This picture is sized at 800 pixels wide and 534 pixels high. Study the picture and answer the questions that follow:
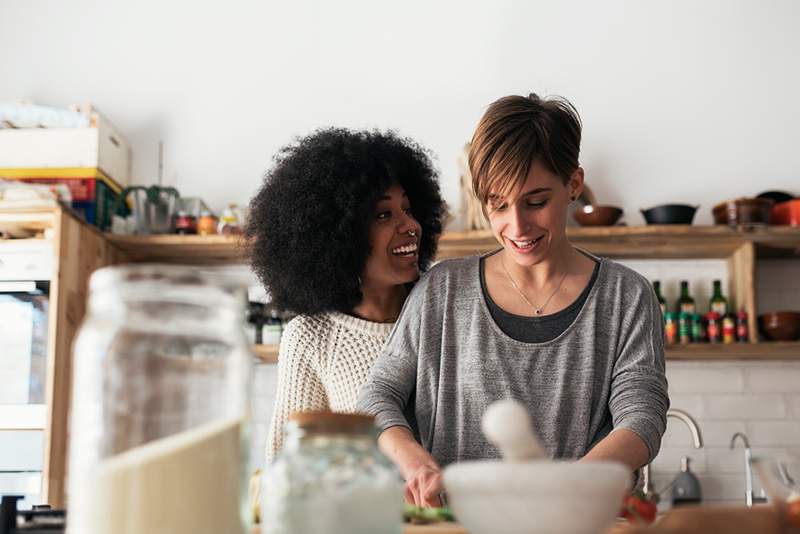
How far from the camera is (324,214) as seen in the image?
2438 mm

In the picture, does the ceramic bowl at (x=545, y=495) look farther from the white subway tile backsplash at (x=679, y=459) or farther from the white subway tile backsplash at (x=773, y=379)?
the white subway tile backsplash at (x=773, y=379)

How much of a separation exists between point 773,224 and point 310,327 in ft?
8.89

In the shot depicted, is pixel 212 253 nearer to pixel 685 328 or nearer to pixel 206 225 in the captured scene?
pixel 206 225

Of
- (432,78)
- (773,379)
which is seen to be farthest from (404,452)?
(432,78)

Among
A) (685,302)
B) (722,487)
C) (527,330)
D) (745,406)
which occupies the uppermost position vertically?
(685,302)

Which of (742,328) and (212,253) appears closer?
(742,328)

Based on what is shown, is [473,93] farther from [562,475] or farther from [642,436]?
[562,475]

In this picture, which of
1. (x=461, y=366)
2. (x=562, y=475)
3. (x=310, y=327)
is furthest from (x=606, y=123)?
(x=562, y=475)

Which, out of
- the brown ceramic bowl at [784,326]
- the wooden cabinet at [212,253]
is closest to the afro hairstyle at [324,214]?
the wooden cabinet at [212,253]

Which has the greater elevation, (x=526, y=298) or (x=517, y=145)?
(x=517, y=145)

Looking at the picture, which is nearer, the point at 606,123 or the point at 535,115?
the point at 535,115

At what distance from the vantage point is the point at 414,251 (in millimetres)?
2346

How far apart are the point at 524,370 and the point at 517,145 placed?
1.40 ft

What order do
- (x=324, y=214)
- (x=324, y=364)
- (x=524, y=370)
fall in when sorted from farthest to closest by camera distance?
(x=324, y=214), (x=324, y=364), (x=524, y=370)
